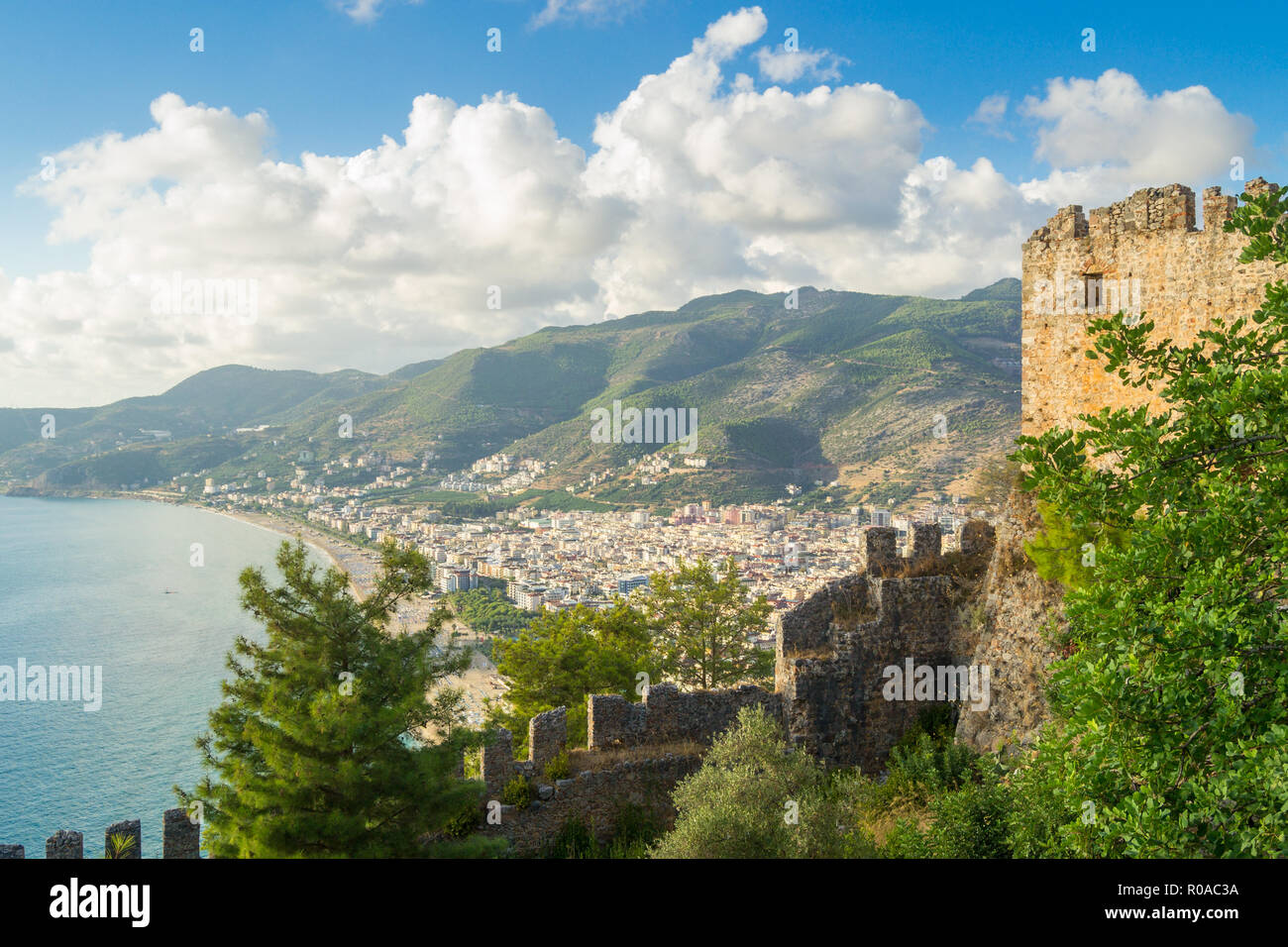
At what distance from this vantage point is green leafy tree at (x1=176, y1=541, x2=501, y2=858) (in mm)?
8430

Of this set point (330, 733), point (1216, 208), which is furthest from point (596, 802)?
point (1216, 208)

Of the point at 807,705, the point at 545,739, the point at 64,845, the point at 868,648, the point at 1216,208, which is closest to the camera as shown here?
the point at 64,845

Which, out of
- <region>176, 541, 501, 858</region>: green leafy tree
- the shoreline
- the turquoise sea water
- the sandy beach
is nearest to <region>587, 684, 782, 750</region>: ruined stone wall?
the shoreline

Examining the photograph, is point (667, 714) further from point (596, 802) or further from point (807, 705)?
point (807, 705)

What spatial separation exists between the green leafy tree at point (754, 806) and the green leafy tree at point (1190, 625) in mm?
3624

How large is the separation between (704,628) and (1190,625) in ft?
60.8

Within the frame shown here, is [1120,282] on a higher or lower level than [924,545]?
higher

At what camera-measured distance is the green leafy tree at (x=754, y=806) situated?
9.45 metres

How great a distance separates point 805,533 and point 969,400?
26688 millimetres

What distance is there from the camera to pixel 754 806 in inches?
389

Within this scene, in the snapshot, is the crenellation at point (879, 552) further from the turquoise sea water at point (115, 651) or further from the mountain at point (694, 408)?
the mountain at point (694, 408)

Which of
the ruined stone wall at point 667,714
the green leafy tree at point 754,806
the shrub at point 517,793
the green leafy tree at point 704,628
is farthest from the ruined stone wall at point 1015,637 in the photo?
the green leafy tree at point 704,628

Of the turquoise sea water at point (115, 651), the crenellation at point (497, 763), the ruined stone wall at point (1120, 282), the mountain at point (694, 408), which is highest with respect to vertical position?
the mountain at point (694, 408)

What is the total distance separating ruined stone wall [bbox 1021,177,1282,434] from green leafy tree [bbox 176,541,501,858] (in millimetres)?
9907
